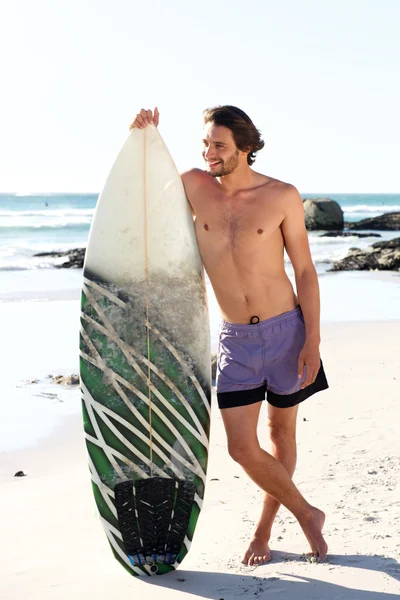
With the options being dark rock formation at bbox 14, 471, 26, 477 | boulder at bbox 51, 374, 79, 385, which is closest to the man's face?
dark rock formation at bbox 14, 471, 26, 477

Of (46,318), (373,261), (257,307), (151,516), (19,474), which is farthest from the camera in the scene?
(373,261)

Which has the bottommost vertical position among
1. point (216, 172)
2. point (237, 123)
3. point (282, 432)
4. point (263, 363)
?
point (282, 432)

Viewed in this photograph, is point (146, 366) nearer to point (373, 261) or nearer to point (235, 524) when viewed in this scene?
point (235, 524)

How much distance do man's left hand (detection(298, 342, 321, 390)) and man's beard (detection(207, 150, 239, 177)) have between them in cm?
73

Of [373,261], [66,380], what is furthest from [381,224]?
[66,380]

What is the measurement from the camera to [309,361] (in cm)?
324

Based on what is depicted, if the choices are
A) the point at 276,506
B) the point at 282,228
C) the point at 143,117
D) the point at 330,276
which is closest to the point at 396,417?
the point at 276,506

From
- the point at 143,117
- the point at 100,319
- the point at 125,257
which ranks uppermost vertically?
the point at 143,117

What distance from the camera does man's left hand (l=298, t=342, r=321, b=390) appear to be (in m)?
3.23

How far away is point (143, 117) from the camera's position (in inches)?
142

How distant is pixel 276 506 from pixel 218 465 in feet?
3.82

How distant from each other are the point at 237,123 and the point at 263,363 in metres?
0.93

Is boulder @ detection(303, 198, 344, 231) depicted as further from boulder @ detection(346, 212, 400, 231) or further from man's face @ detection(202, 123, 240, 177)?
man's face @ detection(202, 123, 240, 177)

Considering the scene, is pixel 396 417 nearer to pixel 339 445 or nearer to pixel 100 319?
pixel 339 445
